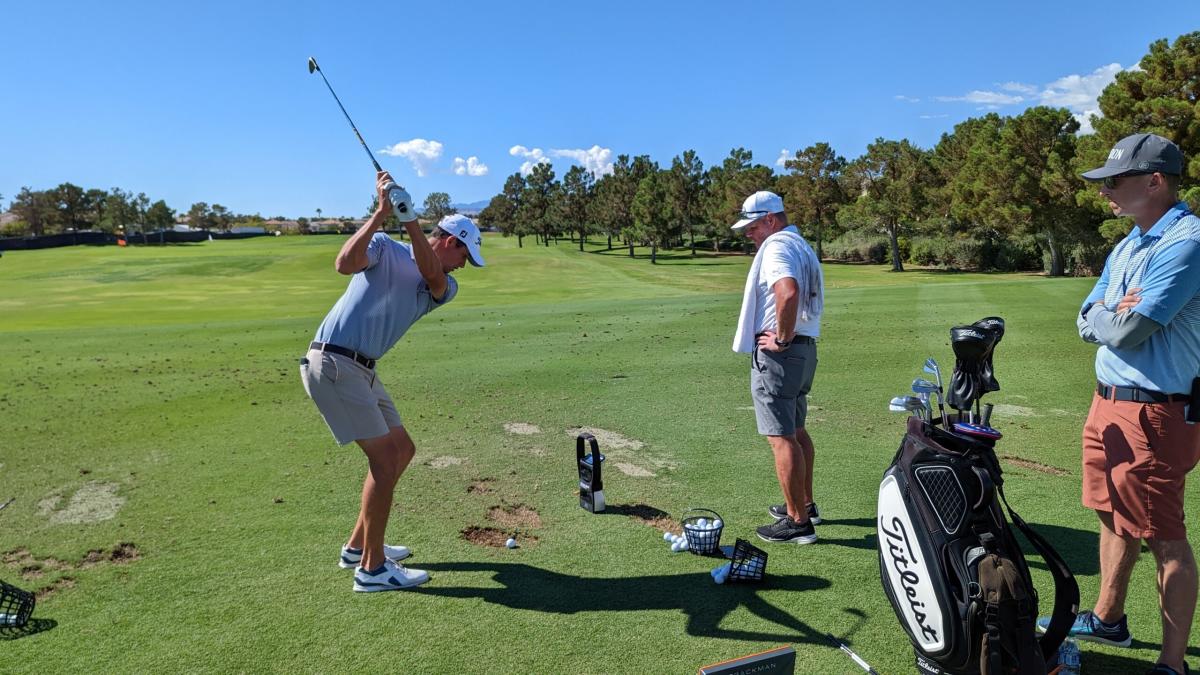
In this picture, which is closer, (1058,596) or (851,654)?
(1058,596)

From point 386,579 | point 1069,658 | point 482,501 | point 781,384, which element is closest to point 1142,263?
point 1069,658

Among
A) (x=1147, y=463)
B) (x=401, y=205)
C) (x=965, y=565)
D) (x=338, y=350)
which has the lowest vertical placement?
(x=965, y=565)

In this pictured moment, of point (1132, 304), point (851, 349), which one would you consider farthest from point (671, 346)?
point (1132, 304)

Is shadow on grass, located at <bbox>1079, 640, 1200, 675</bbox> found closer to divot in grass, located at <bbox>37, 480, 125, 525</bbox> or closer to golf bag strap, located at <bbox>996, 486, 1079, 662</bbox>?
golf bag strap, located at <bbox>996, 486, 1079, 662</bbox>

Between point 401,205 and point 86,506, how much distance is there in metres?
4.19

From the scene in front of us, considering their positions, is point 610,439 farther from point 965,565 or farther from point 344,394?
point 965,565

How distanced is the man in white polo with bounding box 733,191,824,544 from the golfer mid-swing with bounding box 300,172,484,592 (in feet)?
6.54

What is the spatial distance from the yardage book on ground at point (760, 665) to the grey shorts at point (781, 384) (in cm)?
208

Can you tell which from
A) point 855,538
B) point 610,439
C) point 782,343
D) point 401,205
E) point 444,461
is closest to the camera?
point 401,205

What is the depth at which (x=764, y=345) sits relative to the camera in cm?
514

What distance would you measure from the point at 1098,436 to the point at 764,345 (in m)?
2.03

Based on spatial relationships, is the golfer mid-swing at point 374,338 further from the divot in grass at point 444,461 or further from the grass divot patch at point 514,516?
the divot in grass at point 444,461

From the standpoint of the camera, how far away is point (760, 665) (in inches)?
122

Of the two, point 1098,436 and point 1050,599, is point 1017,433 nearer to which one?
point 1050,599
